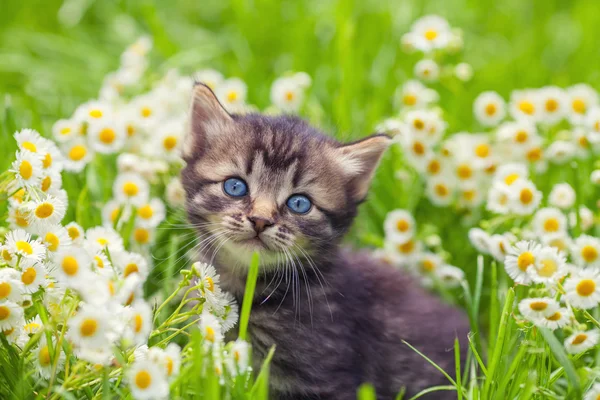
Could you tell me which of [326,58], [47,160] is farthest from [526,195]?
[326,58]

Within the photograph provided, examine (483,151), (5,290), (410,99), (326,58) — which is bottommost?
(5,290)

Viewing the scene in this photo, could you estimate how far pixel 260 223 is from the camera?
286cm

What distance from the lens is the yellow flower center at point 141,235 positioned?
12.0 feet

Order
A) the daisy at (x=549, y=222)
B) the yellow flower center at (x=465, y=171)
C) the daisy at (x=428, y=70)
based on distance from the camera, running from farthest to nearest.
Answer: the daisy at (x=428, y=70), the yellow flower center at (x=465, y=171), the daisy at (x=549, y=222)

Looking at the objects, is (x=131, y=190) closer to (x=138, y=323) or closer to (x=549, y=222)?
(x=138, y=323)

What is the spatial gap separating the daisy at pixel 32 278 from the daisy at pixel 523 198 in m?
2.24

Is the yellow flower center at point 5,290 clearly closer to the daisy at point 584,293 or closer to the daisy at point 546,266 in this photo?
the daisy at point 546,266

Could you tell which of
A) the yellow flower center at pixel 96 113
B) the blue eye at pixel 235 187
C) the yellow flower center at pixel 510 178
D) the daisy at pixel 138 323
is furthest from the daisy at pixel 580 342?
the yellow flower center at pixel 96 113

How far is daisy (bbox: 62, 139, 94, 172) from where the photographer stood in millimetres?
3566

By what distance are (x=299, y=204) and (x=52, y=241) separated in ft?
3.38

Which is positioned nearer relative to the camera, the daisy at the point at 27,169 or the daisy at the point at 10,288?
the daisy at the point at 10,288

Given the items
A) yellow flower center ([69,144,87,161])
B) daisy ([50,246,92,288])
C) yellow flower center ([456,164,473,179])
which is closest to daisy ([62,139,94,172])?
yellow flower center ([69,144,87,161])

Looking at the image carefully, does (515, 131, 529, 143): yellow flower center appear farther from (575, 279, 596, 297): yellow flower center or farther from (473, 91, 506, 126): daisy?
(575, 279, 596, 297): yellow flower center

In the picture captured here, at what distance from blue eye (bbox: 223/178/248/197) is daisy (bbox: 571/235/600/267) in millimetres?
1519
